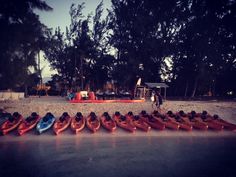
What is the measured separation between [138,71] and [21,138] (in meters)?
24.9

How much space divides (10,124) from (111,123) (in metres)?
7.36

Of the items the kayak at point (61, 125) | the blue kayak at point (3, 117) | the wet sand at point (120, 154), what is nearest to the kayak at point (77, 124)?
the kayak at point (61, 125)

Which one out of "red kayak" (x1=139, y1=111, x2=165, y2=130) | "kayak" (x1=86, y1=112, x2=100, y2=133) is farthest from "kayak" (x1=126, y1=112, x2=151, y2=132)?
"kayak" (x1=86, y1=112, x2=100, y2=133)

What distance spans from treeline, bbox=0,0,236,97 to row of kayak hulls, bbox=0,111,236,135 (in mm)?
11472

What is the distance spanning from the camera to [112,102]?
87.9ft

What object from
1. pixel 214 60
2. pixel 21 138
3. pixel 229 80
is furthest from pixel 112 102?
pixel 229 80

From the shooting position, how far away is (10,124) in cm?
1803

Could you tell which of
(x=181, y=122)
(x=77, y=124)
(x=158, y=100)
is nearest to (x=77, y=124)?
(x=77, y=124)

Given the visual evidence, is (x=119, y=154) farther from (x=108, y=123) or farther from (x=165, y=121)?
(x=165, y=121)

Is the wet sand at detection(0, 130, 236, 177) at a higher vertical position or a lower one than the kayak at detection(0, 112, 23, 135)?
lower

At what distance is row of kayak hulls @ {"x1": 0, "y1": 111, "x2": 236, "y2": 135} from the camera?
1797 centimetres

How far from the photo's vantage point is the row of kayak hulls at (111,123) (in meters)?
18.0

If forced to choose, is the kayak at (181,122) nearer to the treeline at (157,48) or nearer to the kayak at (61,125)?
the kayak at (61,125)

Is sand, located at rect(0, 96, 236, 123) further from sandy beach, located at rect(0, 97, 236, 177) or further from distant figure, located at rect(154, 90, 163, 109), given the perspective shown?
→ sandy beach, located at rect(0, 97, 236, 177)
